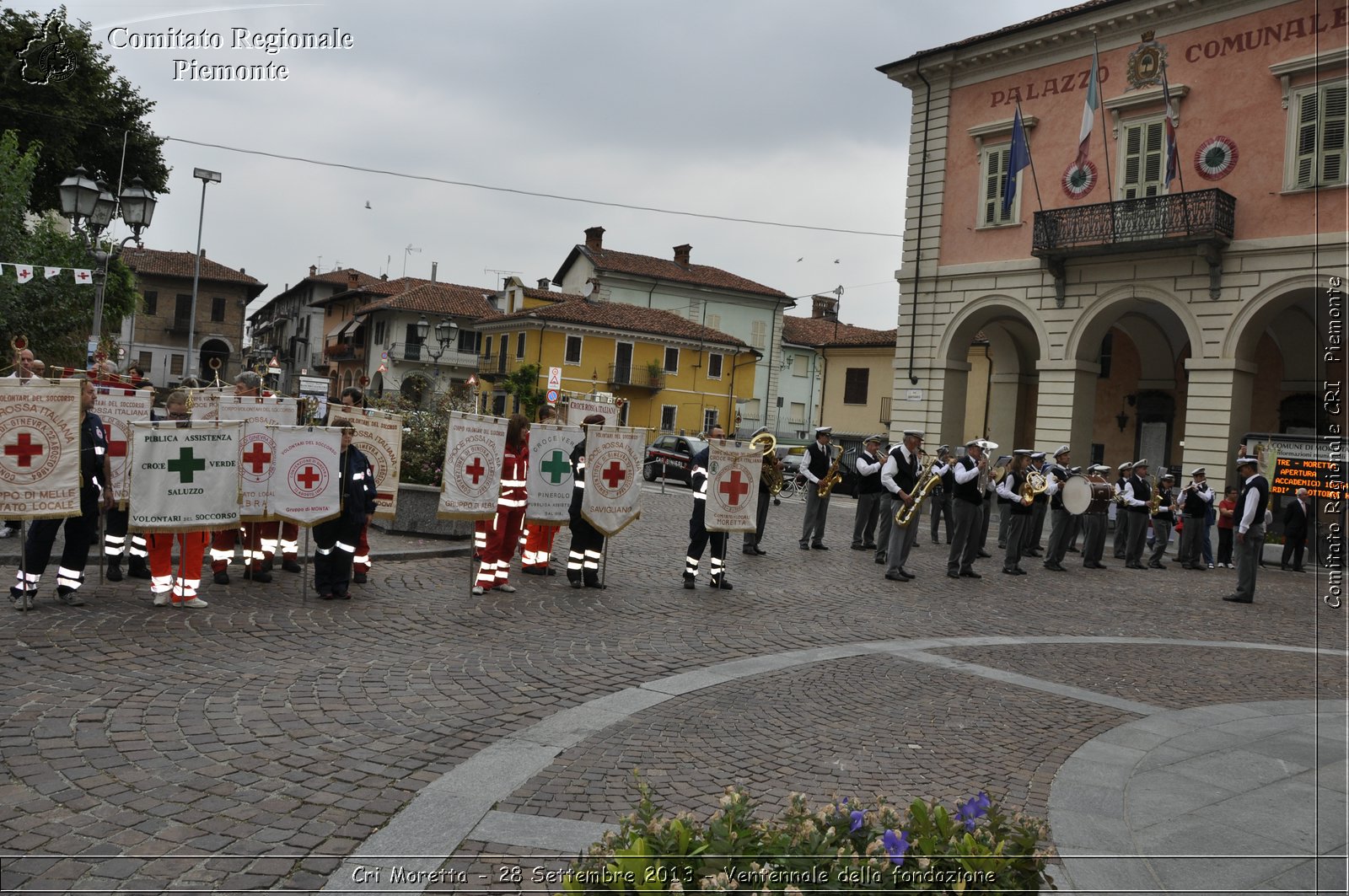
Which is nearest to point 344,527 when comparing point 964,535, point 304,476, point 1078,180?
point 304,476

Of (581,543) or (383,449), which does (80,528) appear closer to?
(383,449)

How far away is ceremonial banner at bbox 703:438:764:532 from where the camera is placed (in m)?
12.2

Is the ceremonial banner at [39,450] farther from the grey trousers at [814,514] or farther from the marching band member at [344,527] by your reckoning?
the grey trousers at [814,514]

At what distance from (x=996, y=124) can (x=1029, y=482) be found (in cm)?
1495

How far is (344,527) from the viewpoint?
32.3 ft

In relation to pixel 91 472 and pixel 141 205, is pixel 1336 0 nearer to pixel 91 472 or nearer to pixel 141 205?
pixel 91 472

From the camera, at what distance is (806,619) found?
10359 millimetres

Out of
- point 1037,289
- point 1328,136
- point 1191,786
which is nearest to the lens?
point 1191,786

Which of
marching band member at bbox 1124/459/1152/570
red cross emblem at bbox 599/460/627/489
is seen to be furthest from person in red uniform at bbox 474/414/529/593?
marching band member at bbox 1124/459/1152/570

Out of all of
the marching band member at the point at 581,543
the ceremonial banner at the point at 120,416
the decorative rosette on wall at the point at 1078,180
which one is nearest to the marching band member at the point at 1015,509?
the marching band member at the point at 581,543

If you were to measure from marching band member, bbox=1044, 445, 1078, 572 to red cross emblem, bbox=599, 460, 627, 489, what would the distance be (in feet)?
30.6

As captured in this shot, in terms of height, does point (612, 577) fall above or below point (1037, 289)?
below

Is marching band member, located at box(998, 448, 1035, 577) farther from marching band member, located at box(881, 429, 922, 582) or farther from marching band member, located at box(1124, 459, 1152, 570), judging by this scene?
marching band member, located at box(1124, 459, 1152, 570)

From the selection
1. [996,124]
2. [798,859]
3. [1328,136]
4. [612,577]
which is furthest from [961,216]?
Result: [798,859]
